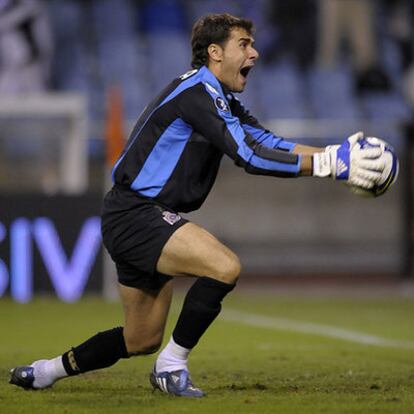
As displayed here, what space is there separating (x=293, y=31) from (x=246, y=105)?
2.28 metres

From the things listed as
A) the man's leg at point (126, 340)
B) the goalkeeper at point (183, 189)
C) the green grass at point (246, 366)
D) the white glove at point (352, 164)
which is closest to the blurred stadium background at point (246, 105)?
the green grass at point (246, 366)

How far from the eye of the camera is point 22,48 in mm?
20781

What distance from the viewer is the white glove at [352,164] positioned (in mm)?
6059

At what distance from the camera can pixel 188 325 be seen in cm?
622

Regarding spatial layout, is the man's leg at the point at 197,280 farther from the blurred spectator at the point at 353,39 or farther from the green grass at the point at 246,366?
the blurred spectator at the point at 353,39

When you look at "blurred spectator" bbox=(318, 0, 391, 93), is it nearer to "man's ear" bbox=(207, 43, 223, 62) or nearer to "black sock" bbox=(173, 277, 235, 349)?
"man's ear" bbox=(207, 43, 223, 62)

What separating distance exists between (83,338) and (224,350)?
146 cm

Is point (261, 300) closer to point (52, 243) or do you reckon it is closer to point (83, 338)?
point (52, 243)

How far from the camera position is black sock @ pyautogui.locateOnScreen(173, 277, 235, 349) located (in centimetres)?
617

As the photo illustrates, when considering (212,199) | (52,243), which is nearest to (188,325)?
(52,243)

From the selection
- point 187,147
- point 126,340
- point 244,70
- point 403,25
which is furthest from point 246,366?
point 403,25

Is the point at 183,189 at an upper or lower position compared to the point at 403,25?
lower

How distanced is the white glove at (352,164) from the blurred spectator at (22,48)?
49.0ft

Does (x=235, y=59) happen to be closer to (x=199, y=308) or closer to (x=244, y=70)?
(x=244, y=70)
